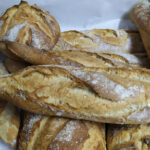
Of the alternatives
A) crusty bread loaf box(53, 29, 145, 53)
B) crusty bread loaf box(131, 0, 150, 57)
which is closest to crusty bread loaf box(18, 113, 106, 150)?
crusty bread loaf box(53, 29, 145, 53)

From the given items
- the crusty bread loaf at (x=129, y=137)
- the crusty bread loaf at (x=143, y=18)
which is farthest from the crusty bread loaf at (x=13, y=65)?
the crusty bread loaf at (x=143, y=18)

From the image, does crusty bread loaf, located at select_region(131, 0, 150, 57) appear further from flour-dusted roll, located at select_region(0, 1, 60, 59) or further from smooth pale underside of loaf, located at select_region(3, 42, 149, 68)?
flour-dusted roll, located at select_region(0, 1, 60, 59)

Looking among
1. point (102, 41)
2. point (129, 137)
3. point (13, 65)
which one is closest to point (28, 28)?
point (13, 65)

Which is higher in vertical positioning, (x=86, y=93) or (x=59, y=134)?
(x=86, y=93)

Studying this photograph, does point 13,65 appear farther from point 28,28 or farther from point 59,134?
point 59,134

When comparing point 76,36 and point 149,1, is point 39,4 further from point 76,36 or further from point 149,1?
point 149,1

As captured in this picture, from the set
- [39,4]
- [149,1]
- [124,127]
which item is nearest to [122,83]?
[124,127]
